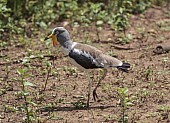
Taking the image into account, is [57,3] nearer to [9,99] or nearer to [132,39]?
[132,39]

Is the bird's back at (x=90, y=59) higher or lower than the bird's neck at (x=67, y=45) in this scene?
lower

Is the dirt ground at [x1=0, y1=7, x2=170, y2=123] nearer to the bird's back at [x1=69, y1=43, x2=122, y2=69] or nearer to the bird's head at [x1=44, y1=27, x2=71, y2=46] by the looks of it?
the bird's back at [x1=69, y1=43, x2=122, y2=69]

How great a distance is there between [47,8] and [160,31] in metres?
2.46

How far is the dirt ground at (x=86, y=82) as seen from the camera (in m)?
6.88

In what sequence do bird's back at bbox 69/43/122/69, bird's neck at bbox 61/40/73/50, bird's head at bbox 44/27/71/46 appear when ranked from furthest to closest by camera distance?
bird's head at bbox 44/27/71/46, bird's neck at bbox 61/40/73/50, bird's back at bbox 69/43/122/69

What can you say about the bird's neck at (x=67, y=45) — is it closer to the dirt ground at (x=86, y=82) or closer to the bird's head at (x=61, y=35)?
the bird's head at (x=61, y=35)

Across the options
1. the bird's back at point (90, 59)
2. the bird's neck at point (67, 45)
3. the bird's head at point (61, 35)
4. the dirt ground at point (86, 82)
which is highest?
A: the bird's head at point (61, 35)

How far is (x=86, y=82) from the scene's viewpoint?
331 inches

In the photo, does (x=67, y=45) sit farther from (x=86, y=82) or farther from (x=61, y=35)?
(x=86, y=82)

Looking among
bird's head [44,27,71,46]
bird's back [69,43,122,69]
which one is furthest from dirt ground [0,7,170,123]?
bird's head [44,27,71,46]

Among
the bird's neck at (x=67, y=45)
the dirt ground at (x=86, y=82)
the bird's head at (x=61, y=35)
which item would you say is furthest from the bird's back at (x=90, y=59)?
the dirt ground at (x=86, y=82)

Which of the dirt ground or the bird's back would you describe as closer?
the dirt ground

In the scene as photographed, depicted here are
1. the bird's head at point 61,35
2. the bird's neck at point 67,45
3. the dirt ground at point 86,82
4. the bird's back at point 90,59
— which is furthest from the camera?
the bird's head at point 61,35

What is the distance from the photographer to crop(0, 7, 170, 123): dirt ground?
6875mm
